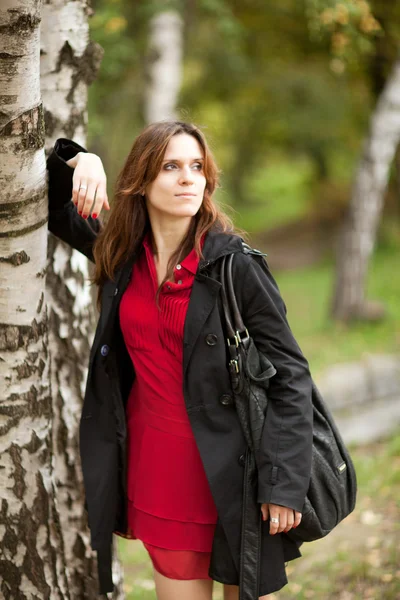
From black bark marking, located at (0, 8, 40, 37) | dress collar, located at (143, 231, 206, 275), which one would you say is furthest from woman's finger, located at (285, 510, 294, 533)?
black bark marking, located at (0, 8, 40, 37)

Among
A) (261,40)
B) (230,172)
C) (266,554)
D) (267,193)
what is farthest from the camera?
(267,193)

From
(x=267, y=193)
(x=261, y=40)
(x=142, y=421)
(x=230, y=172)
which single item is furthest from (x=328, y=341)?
(x=267, y=193)

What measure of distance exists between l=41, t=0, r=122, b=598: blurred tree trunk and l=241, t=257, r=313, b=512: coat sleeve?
0.99m

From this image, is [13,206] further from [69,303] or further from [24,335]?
[69,303]

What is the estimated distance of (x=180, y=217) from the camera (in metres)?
2.66

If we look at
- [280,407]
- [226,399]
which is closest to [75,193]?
[226,399]

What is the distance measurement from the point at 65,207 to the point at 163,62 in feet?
22.6

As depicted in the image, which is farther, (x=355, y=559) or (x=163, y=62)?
(x=163, y=62)

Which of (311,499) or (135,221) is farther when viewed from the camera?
(135,221)

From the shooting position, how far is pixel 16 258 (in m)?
2.43

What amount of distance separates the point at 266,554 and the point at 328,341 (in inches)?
252

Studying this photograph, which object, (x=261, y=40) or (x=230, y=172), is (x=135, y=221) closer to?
(x=261, y=40)

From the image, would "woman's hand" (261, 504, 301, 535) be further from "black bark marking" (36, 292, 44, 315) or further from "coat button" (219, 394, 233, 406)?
"black bark marking" (36, 292, 44, 315)

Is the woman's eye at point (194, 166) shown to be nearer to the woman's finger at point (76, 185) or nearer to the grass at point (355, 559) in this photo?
the woman's finger at point (76, 185)
